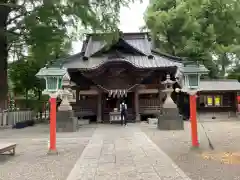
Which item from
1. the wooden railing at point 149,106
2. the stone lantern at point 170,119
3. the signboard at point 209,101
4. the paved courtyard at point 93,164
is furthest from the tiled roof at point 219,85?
the paved courtyard at point 93,164

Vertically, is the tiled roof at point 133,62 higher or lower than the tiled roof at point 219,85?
higher

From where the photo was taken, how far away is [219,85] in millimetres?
25516

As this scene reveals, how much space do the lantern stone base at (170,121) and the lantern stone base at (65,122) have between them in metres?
5.03

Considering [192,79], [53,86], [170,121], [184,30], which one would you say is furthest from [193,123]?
[184,30]

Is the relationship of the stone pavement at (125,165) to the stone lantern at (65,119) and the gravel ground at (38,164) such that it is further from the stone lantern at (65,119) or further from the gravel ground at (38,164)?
the stone lantern at (65,119)

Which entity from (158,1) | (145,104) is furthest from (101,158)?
(158,1)

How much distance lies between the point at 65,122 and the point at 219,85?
1531 centimetres

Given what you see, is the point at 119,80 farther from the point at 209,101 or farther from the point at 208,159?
the point at 208,159

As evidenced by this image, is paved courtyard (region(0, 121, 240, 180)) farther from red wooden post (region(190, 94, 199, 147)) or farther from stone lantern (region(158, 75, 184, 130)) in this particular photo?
stone lantern (region(158, 75, 184, 130))

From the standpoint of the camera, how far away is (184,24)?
27938 mm

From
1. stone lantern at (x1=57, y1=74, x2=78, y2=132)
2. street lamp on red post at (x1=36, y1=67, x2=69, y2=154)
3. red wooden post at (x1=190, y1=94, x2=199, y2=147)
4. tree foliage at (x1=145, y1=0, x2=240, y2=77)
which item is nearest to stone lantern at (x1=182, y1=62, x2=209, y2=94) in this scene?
red wooden post at (x1=190, y1=94, x2=199, y2=147)

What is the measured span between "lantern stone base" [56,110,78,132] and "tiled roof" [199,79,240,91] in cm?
1276

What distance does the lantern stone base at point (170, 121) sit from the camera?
1594 cm

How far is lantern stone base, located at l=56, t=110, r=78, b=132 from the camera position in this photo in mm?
16266
